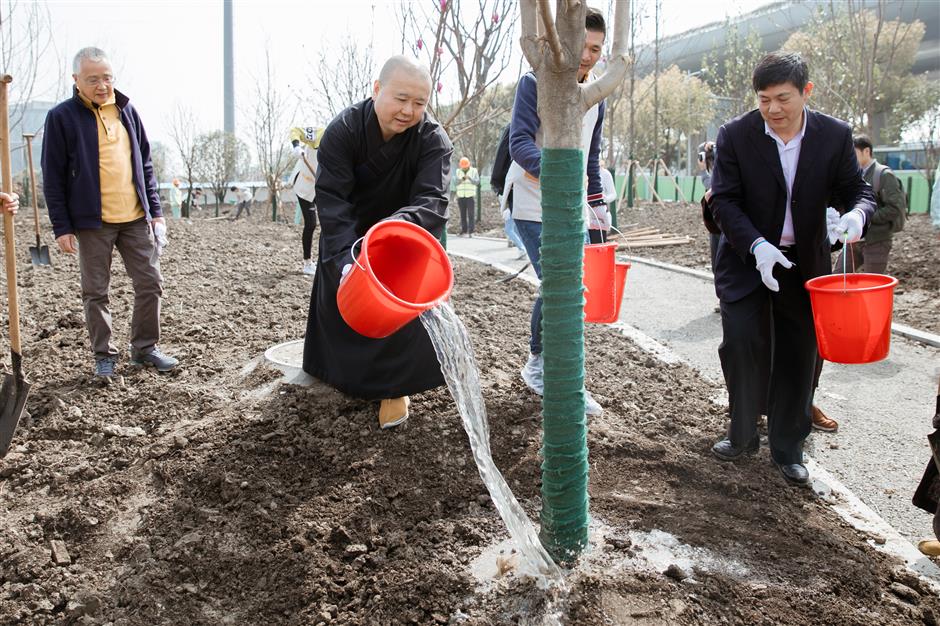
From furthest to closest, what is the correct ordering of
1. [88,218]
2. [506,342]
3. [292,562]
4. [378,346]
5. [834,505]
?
[506,342], [88,218], [378,346], [834,505], [292,562]

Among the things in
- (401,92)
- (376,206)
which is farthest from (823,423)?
(401,92)

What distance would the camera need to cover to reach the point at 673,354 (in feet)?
17.6

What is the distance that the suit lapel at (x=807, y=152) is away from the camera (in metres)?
3.08

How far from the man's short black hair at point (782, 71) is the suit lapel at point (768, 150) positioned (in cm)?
19

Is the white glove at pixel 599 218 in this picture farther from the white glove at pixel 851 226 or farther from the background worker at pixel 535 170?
the white glove at pixel 851 226

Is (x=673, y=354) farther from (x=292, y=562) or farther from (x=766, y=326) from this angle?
(x=292, y=562)

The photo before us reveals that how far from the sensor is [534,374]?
3885 millimetres

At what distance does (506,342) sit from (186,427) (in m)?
2.23

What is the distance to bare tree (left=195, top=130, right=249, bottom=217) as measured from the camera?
1115 inches

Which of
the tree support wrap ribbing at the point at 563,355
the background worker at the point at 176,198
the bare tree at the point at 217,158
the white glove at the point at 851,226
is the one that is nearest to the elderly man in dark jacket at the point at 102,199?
the tree support wrap ribbing at the point at 563,355

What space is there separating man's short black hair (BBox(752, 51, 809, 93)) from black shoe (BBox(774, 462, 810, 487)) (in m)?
1.52

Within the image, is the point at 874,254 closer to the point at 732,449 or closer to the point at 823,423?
the point at 823,423

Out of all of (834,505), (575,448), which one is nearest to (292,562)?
(575,448)

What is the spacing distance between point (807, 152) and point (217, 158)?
28.5 meters
